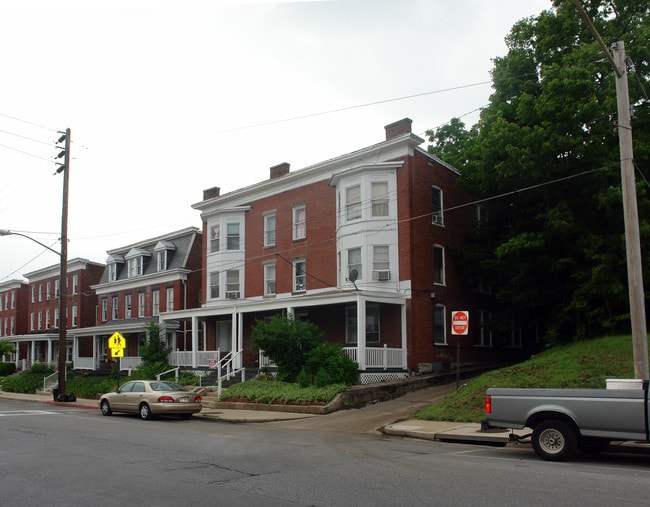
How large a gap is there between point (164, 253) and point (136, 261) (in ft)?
12.8

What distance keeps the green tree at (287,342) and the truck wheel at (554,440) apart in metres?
13.7

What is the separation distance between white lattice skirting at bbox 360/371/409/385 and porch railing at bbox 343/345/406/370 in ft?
0.98

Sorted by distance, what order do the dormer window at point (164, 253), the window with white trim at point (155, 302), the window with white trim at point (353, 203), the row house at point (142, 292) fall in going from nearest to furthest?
the window with white trim at point (353, 203)
the row house at point (142, 292)
the window with white trim at point (155, 302)
the dormer window at point (164, 253)

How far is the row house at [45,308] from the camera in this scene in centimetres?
5244

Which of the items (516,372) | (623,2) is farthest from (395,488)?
(623,2)

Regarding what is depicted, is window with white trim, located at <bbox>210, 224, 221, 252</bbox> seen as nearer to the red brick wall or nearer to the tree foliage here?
the red brick wall

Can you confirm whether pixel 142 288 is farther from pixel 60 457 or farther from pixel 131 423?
pixel 60 457

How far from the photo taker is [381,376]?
2509 centimetres

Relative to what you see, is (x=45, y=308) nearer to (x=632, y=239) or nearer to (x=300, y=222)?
(x=300, y=222)

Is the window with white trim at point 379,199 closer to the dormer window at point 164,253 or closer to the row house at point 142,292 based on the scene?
the row house at point 142,292

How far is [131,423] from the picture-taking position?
19250 mm

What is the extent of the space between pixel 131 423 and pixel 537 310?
1864 cm

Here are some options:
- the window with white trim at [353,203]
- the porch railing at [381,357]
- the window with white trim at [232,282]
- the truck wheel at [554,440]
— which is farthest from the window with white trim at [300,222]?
the truck wheel at [554,440]

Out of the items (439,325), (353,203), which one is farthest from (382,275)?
(439,325)
